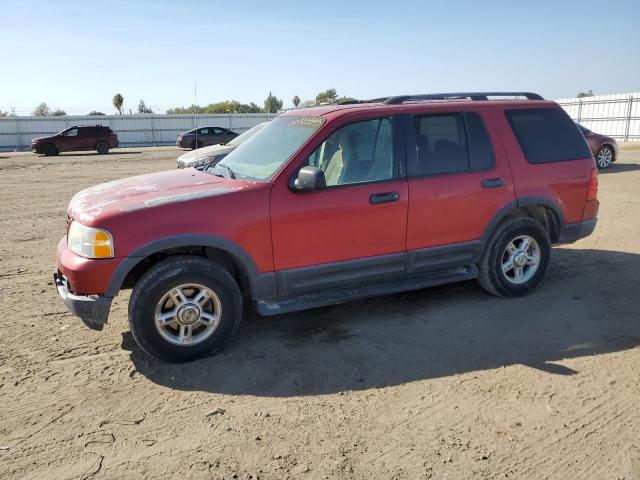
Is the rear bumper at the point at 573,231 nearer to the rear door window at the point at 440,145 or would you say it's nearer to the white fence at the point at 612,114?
the rear door window at the point at 440,145

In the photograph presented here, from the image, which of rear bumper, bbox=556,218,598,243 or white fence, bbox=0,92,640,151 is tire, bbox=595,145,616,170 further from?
white fence, bbox=0,92,640,151

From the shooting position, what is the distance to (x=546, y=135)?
Result: 18.0 ft

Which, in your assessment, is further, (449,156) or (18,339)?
(449,156)

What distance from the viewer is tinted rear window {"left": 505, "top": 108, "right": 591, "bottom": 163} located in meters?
5.36

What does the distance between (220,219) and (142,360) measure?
4.27 ft

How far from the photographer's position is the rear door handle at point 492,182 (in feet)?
16.6

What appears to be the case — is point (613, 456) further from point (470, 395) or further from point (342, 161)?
point (342, 161)

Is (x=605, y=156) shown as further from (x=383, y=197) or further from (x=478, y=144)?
(x=383, y=197)

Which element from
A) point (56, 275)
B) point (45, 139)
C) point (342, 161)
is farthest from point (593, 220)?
point (45, 139)

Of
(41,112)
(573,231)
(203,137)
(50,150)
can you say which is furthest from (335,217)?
(41,112)

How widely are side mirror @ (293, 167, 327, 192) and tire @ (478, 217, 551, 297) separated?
6.62 feet

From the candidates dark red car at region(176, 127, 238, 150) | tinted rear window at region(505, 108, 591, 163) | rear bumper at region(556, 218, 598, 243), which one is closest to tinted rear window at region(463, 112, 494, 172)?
tinted rear window at region(505, 108, 591, 163)

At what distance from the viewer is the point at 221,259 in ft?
14.4

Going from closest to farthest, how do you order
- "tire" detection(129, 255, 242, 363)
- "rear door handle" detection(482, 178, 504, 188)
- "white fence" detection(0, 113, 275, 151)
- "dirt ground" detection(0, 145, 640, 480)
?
"dirt ground" detection(0, 145, 640, 480) → "tire" detection(129, 255, 242, 363) → "rear door handle" detection(482, 178, 504, 188) → "white fence" detection(0, 113, 275, 151)
